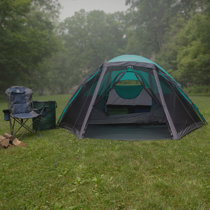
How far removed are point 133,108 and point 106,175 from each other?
12.3 feet

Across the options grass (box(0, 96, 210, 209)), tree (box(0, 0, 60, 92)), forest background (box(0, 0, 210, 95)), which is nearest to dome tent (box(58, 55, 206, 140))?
grass (box(0, 96, 210, 209))

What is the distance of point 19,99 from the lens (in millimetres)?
4359

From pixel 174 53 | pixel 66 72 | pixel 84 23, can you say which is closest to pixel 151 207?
pixel 174 53

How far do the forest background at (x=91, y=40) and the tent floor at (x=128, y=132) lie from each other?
1210 cm

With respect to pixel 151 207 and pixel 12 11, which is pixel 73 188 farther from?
pixel 12 11

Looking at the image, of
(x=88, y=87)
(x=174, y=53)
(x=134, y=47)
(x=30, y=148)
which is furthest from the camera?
(x=134, y=47)

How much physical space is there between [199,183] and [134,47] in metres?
30.4

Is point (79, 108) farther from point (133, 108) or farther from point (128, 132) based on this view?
point (133, 108)

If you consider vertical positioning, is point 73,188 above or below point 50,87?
above

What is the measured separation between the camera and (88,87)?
15.5 ft

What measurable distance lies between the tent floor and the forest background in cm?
1210

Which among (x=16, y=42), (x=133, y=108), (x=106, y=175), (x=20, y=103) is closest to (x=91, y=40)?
(x=16, y=42)

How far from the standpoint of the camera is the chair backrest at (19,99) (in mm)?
4250

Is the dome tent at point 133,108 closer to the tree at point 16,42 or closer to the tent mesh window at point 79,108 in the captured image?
the tent mesh window at point 79,108
